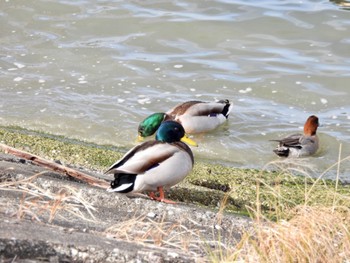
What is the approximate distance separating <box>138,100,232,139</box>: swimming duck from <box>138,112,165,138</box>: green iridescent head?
0.20 metres

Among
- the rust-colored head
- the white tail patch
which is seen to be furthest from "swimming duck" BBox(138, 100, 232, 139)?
the white tail patch

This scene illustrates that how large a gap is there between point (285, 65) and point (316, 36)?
1.65 meters

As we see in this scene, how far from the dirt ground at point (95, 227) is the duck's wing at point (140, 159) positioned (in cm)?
37

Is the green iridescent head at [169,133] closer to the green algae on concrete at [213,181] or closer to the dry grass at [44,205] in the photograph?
the green algae on concrete at [213,181]

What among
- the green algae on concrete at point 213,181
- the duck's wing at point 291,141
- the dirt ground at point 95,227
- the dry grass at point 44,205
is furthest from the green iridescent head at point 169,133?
the duck's wing at point 291,141

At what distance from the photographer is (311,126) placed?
9.97 metres

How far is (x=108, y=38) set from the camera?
46.2ft

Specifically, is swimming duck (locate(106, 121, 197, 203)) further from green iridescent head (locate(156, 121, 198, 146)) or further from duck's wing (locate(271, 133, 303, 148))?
duck's wing (locate(271, 133, 303, 148))

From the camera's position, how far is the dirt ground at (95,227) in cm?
373

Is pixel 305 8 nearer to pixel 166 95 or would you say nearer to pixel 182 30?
pixel 182 30

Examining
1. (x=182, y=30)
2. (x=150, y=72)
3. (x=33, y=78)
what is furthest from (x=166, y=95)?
(x=182, y=30)

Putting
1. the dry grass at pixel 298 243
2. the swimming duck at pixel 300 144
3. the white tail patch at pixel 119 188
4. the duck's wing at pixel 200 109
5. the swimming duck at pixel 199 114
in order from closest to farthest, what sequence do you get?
the dry grass at pixel 298 243 → the white tail patch at pixel 119 188 → the swimming duck at pixel 300 144 → the swimming duck at pixel 199 114 → the duck's wing at pixel 200 109

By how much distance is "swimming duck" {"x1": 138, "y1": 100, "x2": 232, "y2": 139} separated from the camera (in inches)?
413

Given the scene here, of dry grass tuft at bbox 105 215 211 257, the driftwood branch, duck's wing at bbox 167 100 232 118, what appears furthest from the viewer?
duck's wing at bbox 167 100 232 118
